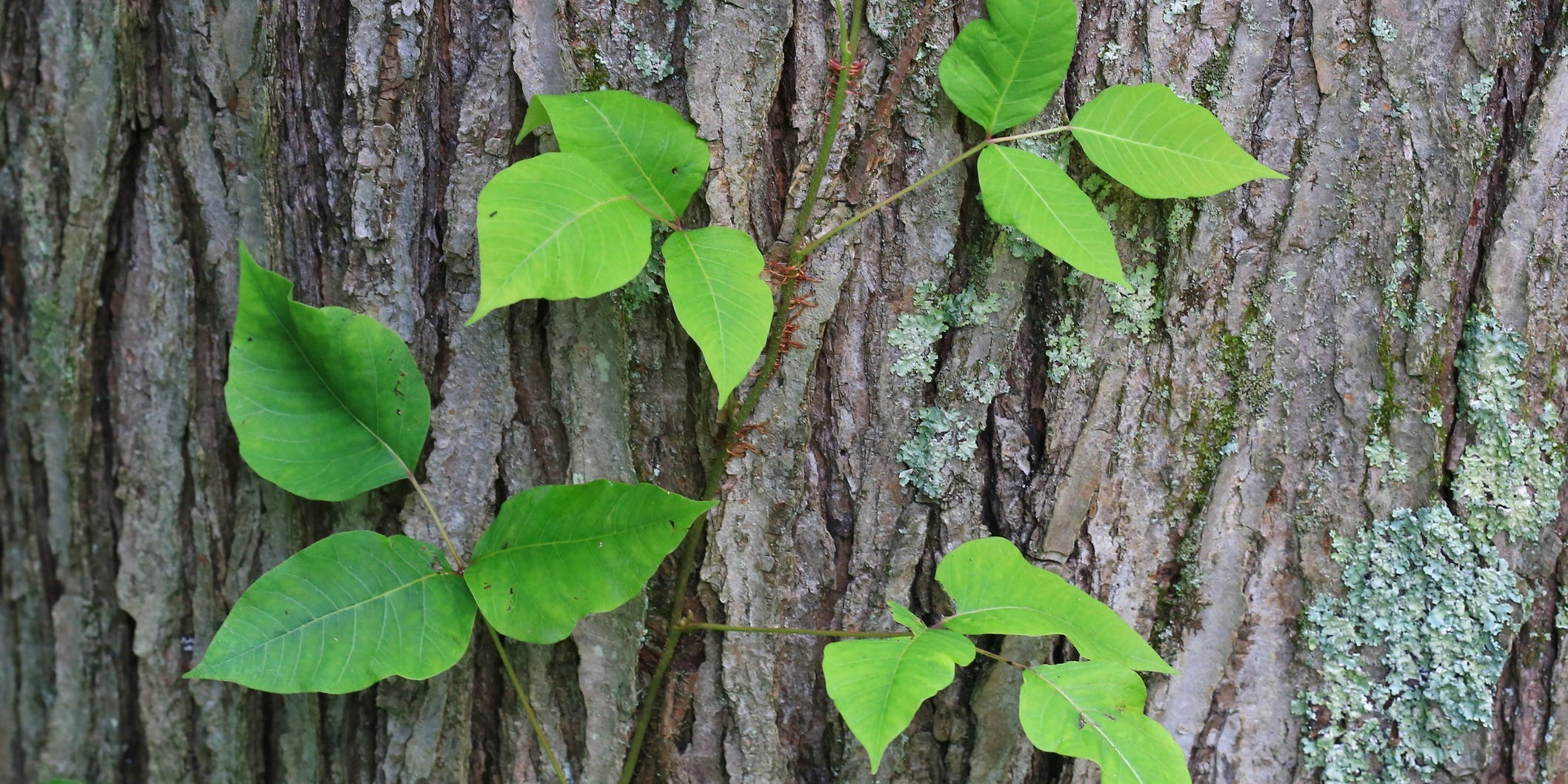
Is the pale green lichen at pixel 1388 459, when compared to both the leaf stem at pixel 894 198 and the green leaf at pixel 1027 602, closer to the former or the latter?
the green leaf at pixel 1027 602

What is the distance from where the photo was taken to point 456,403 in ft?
3.51

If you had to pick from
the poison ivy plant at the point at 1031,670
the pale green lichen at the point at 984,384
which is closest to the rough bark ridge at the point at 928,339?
the pale green lichen at the point at 984,384

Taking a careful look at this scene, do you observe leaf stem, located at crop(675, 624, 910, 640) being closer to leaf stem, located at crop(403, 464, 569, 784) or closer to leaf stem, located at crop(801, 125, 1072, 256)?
leaf stem, located at crop(403, 464, 569, 784)

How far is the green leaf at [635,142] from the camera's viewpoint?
2.95 ft

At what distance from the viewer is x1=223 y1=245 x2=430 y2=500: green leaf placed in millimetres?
966

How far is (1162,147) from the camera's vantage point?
3.10 ft

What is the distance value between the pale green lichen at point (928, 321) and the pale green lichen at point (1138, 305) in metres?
0.14

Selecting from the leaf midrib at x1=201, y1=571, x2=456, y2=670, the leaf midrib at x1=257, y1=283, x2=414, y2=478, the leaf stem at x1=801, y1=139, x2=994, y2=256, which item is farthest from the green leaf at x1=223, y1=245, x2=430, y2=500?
the leaf stem at x1=801, y1=139, x2=994, y2=256

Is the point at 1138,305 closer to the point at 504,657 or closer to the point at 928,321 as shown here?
the point at 928,321

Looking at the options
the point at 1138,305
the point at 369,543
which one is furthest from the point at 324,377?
the point at 1138,305

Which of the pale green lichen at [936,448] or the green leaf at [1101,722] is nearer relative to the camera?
the green leaf at [1101,722]

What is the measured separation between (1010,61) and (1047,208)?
164mm

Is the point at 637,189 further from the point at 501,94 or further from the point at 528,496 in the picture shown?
the point at 528,496

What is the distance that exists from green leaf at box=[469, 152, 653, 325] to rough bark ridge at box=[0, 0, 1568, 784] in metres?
0.15
